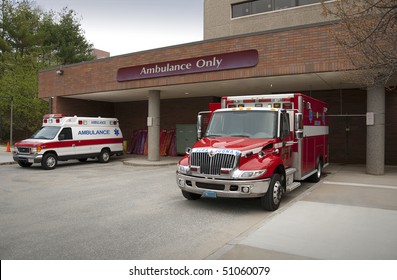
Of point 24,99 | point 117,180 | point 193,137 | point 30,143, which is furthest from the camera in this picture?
point 24,99

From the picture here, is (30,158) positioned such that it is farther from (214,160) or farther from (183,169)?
(214,160)

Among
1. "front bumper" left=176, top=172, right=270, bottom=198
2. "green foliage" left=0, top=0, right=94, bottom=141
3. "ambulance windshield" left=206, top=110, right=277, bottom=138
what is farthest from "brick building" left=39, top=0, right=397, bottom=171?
"green foliage" left=0, top=0, right=94, bottom=141

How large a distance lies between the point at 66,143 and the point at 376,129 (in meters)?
13.6

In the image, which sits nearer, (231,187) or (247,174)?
(247,174)

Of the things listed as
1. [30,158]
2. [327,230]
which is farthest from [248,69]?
[30,158]

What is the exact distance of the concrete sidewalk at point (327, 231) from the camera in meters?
4.71

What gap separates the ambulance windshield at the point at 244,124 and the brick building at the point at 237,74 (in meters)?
5.20

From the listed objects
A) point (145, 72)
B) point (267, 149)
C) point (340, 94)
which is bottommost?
point (267, 149)

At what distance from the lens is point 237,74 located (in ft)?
47.4

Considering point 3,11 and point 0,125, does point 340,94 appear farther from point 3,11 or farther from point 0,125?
point 3,11

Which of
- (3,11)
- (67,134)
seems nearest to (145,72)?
(67,134)

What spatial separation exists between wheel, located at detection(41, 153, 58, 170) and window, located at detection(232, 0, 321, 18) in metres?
14.8

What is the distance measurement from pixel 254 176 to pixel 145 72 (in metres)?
11.9

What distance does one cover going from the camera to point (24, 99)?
2973 cm
